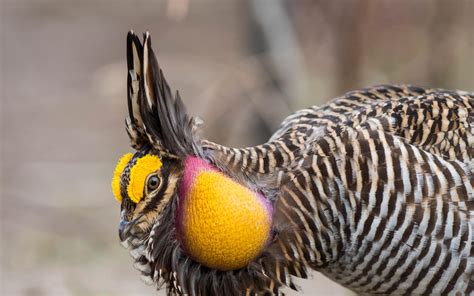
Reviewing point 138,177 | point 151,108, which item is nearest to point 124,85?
point 151,108

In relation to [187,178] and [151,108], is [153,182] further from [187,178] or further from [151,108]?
[151,108]

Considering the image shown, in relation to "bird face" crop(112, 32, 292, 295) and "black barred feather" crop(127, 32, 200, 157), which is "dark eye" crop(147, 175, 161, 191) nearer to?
"bird face" crop(112, 32, 292, 295)

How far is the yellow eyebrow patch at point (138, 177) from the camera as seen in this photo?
10.1ft

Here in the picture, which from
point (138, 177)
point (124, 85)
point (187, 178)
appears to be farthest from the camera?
point (124, 85)

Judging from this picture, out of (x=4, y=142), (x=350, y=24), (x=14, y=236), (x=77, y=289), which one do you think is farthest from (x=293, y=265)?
(x=4, y=142)

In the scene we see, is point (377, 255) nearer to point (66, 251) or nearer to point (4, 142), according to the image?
point (66, 251)

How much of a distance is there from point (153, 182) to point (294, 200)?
0.50 metres

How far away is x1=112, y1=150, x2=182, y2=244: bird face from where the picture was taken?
3080 millimetres

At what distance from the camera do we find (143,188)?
309cm

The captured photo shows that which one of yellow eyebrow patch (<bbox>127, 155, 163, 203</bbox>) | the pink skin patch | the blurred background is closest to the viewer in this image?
yellow eyebrow patch (<bbox>127, 155, 163, 203</bbox>)

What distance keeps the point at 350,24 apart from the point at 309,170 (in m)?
2.93

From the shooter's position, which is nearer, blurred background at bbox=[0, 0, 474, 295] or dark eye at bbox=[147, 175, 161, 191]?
dark eye at bbox=[147, 175, 161, 191]

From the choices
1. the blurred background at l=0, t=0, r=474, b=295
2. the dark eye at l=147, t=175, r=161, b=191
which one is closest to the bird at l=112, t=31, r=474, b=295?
the dark eye at l=147, t=175, r=161, b=191

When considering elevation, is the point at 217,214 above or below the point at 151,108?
below
